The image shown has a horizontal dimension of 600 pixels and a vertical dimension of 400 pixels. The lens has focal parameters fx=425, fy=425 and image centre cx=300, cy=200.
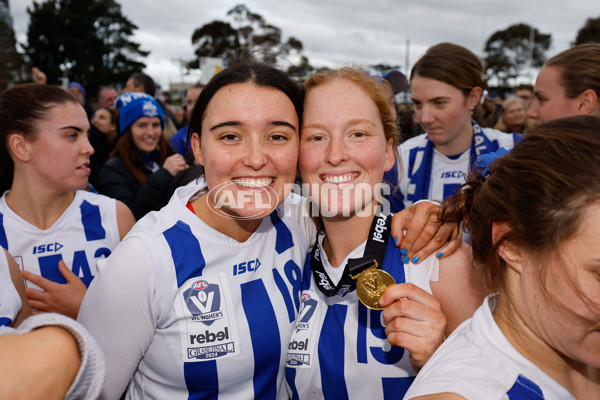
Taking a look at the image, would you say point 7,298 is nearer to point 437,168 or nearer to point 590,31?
point 437,168

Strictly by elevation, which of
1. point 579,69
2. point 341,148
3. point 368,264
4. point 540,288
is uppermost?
point 579,69

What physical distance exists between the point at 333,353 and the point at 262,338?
0.31 metres

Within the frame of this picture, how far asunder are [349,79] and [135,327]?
4.75 ft

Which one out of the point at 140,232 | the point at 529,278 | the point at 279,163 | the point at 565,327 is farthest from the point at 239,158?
the point at 565,327

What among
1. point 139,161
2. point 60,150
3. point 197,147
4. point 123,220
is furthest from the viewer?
point 139,161

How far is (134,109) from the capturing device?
469 cm

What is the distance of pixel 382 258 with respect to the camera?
6.08 feet

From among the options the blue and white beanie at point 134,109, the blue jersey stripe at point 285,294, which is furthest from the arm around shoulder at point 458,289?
the blue and white beanie at point 134,109

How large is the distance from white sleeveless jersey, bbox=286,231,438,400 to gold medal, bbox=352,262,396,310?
181 mm

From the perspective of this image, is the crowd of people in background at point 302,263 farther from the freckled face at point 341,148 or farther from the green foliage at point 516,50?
the green foliage at point 516,50

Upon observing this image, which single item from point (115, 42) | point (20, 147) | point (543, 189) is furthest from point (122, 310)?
point (115, 42)

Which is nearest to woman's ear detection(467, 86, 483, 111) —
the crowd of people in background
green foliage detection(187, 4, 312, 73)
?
the crowd of people in background

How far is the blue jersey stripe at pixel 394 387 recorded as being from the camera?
1733 mm

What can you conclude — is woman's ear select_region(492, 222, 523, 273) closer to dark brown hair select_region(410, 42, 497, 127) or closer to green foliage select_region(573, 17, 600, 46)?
dark brown hair select_region(410, 42, 497, 127)
